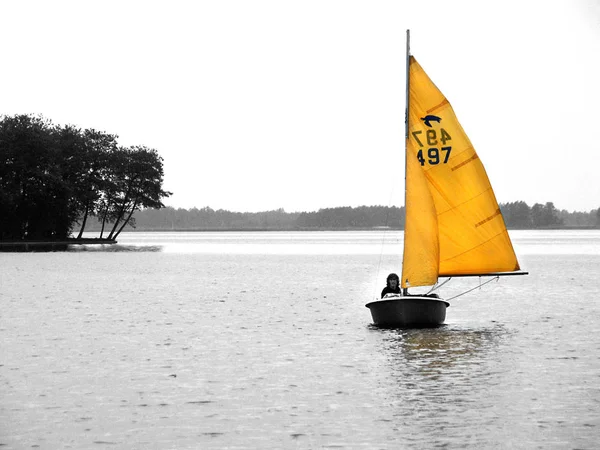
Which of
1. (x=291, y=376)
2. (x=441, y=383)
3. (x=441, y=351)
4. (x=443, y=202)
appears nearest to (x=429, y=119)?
(x=443, y=202)

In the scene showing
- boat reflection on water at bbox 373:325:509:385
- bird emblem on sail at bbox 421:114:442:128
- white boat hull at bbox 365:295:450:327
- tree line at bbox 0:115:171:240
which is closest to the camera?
boat reflection on water at bbox 373:325:509:385

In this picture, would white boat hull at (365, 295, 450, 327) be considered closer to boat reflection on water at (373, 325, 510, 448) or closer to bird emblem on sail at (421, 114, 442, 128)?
boat reflection on water at (373, 325, 510, 448)

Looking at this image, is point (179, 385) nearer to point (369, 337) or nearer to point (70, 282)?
point (369, 337)

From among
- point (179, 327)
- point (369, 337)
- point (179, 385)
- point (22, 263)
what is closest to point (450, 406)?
point (179, 385)

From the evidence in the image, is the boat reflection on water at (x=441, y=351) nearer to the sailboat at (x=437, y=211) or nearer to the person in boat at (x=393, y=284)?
the sailboat at (x=437, y=211)

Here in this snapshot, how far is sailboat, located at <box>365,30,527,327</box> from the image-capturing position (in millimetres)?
28625

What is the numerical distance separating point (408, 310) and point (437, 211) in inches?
126

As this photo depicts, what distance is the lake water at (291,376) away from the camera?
607 inches

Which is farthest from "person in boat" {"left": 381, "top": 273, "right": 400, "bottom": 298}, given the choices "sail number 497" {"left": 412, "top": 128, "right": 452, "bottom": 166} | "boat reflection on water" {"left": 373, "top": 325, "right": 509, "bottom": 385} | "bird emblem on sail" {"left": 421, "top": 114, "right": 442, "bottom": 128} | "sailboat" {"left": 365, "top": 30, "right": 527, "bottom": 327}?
"bird emblem on sail" {"left": 421, "top": 114, "right": 442, "bottom": 128}

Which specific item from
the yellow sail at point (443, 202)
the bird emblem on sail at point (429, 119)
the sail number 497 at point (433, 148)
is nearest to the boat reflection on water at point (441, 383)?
the yellow sail at point (443, 202)

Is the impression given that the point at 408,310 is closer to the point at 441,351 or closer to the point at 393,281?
the point at 393,281

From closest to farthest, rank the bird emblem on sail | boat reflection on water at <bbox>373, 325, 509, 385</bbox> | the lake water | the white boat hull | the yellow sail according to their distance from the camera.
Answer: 1. the lake water
2. boat reflection on water at <bbox>373, 325, 509, 385</bbox>
3. the bird emblem on sail
4. the yellow sail
5. the white boat hull

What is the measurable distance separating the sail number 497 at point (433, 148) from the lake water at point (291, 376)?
5427mm

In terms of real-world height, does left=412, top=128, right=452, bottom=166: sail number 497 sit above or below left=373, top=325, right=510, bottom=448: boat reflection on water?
above
